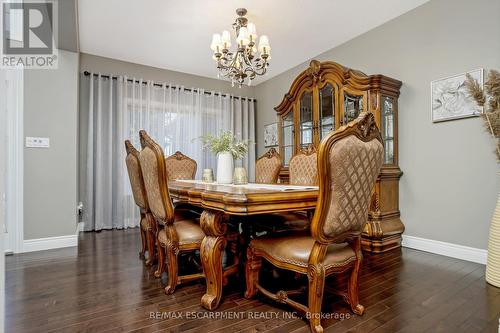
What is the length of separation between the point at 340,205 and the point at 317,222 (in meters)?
0.14

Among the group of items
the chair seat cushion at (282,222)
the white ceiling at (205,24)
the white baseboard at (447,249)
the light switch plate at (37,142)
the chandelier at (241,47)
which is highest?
the white ceiling at (205,24)

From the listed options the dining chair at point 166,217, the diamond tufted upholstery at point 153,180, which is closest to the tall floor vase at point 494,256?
the dining chair at point 166,217

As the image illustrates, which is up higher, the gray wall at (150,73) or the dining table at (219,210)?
the gray wall at (150,73)

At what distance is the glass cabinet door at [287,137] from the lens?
4117mm

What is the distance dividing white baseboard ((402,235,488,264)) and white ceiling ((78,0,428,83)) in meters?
2.50

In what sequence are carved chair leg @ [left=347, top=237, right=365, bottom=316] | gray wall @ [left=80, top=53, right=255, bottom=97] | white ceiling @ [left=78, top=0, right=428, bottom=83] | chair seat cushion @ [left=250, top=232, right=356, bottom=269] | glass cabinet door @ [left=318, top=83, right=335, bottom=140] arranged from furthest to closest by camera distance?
gray wall @ [left=80, top=53, right=255, bottom=97] < glass cabinet door @ [left=318, top=83, right=335, bottom=140] < white ceiling @ [left=78, top=0, right=428, bottom=83] < carved chair leg @ [left=347, top=237, right=365, bottom=316] < chair seat cushion @ [left=250, top=232, right=356, bottom=269]

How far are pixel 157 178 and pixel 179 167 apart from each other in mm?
1976

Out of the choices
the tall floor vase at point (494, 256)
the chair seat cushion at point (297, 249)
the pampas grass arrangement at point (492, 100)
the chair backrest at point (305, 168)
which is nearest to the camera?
the chair seat cushion at point (297, 249)

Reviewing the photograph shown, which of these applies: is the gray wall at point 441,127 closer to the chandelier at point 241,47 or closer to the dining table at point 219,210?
the chandelier at point 241,47

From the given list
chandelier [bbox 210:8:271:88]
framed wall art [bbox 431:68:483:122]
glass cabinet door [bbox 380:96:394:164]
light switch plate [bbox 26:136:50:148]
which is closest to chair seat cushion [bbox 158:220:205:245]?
chandelier [bbox 210:8:271:88]

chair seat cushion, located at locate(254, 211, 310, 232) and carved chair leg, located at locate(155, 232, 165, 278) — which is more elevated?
chair seat cushion, located at locate(254, 211, 310, 232)

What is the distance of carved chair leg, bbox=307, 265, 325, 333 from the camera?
1376 mm

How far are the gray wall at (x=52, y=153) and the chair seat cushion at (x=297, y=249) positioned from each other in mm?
2571

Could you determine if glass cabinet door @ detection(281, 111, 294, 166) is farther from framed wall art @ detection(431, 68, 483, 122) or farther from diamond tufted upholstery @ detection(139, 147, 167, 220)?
diamond tufted upholstery @ detection(139, 147, 167, 220)
